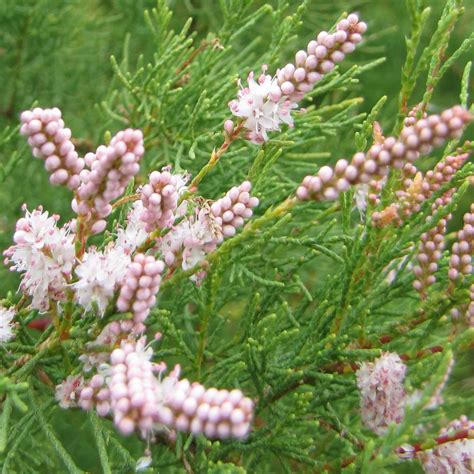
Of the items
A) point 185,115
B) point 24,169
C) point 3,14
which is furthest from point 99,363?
point 3,14

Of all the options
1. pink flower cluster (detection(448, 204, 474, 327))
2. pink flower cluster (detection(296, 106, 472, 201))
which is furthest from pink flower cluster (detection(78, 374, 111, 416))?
pink flower cluster (detection(448, 204, 474, 327))

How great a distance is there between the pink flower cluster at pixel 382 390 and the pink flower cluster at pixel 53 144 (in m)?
0.71

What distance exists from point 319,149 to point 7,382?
184cm

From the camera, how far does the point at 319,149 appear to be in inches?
110

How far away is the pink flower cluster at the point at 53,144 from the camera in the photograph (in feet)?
3.65

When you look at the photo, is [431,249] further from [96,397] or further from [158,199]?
[96,397]

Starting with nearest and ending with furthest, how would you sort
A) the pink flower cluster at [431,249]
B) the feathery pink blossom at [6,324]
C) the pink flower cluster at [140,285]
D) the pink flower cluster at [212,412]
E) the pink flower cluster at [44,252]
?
the pink flower cluster at [212,412] < the pink flower cluster at [140,285] < the pink flower cluster at [44,252] < the feathery pink blossom at [6,324] < the pink flower cluster at [431,249]

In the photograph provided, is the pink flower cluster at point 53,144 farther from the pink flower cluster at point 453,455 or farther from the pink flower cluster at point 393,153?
the pink flower cluster at point 453,455

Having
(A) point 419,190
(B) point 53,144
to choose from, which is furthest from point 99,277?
(A) point 419,190

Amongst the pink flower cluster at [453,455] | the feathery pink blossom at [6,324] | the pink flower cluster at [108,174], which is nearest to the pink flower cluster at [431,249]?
the pink flower cluster at [453,455]

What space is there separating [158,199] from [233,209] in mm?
170

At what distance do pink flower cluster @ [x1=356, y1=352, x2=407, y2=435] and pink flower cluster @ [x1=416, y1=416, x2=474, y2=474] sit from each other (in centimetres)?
9

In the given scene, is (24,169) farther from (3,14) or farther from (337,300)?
(337,300)

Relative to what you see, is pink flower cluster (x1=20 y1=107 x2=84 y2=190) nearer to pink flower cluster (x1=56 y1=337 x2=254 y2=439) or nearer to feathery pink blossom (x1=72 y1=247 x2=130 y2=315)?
feathery pink blossom (x1=72 y1=247 x2=130 y2=315)
